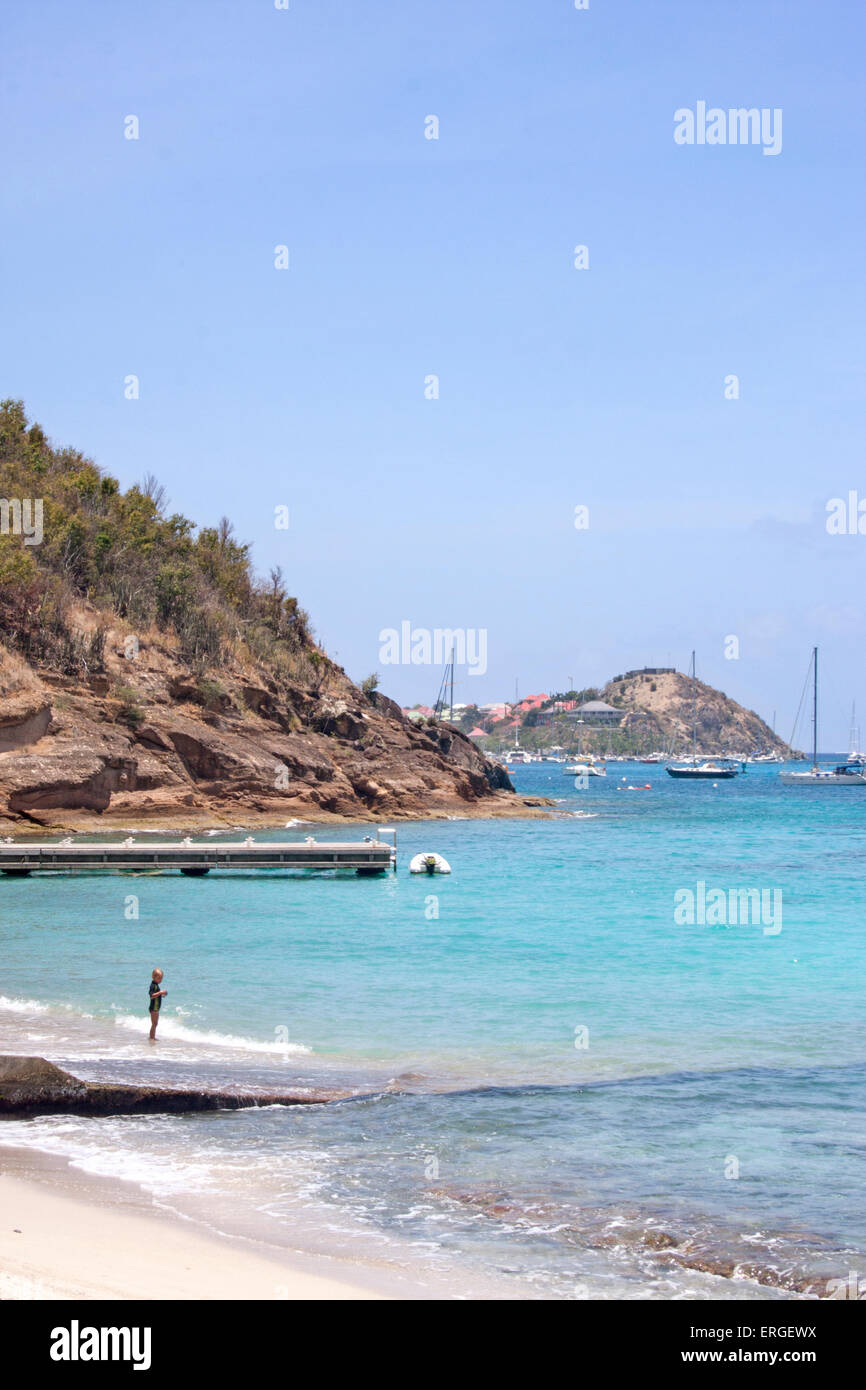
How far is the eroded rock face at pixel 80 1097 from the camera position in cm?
1275

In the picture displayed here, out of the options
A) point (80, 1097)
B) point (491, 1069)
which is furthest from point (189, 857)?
point (80, 1097)

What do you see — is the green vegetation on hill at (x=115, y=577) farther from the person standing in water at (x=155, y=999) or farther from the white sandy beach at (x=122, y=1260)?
the white sandy beach at (x=122, y=1260)

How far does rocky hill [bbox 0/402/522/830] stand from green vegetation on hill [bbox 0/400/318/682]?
0.11 metres

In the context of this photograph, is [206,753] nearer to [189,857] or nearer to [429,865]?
[189,857]

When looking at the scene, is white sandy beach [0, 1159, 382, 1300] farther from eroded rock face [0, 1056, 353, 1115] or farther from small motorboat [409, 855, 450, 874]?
small motorboat [409, 855, 450, 874]

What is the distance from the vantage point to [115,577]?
60.6 metres

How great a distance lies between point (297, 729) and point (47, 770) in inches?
863

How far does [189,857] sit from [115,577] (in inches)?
1008

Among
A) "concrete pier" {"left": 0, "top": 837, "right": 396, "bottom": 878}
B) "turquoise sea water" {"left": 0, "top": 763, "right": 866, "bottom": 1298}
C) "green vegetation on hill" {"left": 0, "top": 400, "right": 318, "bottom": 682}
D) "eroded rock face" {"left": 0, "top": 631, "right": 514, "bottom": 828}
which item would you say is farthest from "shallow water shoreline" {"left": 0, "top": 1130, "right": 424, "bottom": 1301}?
"green vegetation on hill" {"left": 0, "top": 400, "right": 318, "bottom": 682}

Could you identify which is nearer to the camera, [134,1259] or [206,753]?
[134,1259]

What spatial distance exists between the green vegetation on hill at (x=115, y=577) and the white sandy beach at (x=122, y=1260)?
4356 cm

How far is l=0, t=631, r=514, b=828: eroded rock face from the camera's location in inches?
1841
